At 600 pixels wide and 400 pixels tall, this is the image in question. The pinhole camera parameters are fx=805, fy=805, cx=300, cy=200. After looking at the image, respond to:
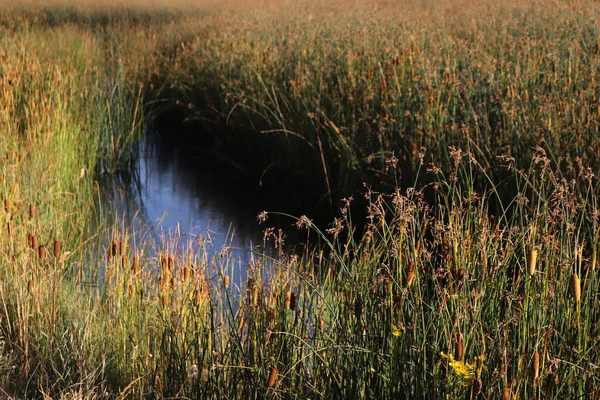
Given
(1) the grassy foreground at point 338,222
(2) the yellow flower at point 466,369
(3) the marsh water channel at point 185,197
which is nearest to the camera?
(2) the yellow flower at point 466,369

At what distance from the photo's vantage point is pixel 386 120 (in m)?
5.25

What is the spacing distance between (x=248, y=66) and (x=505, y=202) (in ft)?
11.1

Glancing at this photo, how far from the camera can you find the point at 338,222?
2133 millimetres

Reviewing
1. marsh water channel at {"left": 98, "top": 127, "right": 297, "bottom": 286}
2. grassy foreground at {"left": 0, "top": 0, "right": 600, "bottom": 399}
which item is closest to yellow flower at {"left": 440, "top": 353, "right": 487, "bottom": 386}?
grassy foreground at {"left": 0, "top": 0, "right": 600, "bottom": 399}

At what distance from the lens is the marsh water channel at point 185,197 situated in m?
5.52

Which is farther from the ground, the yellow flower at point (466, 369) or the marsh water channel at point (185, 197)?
the yellow flower at point (466, 369)

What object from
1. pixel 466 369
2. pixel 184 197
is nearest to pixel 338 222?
pixel 466 369

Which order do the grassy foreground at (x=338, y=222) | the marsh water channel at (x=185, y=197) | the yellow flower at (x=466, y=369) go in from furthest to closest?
the marsh water channel at (x=185, y=197) < the grassy foreground at (x=338, y=222) < the yellow flower at (x=466, y=369)

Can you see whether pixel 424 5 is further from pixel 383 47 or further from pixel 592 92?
pixel 592 92

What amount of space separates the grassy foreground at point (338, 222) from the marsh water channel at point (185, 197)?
0.23 metres

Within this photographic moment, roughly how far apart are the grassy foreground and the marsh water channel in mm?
230

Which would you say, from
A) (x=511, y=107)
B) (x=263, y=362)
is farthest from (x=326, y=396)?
(x=511, y=107)

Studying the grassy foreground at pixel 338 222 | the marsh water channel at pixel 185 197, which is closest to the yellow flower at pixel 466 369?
the grassy foreground at pixel 338 222

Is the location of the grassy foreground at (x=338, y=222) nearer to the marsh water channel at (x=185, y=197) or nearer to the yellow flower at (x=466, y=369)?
the yellow flower at (x=466, y=369)
